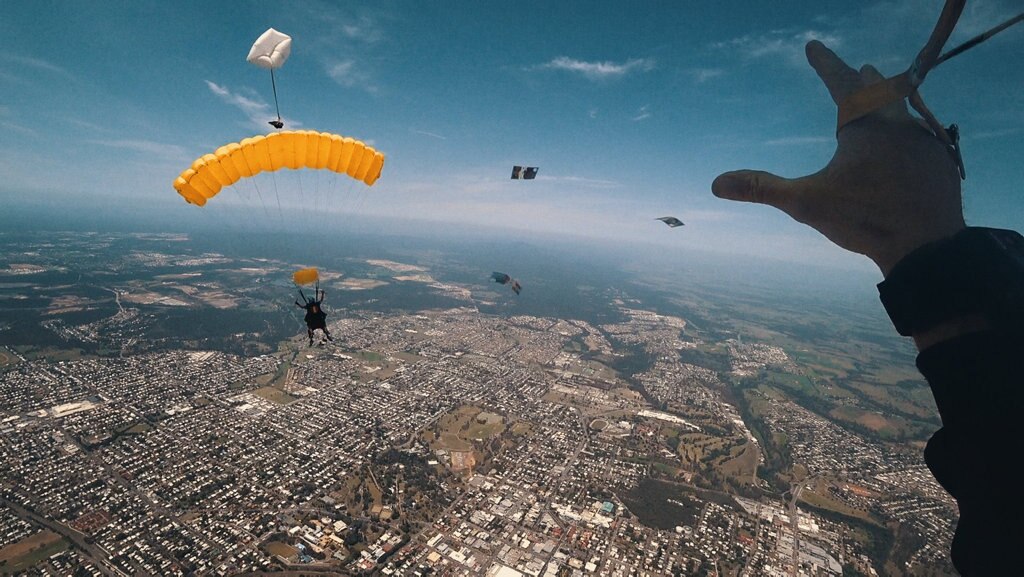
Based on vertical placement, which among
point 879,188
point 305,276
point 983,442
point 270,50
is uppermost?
point 270,50

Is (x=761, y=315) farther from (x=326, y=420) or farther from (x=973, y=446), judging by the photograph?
(x=973, y=446)

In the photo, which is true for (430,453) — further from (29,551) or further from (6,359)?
(6,359)

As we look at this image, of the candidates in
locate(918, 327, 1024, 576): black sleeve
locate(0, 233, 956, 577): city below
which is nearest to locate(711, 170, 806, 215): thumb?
locate(918, 327, 1024, 576): black sleeve

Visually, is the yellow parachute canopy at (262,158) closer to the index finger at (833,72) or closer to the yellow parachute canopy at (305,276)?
the yellow parachute canopy at (305,276)

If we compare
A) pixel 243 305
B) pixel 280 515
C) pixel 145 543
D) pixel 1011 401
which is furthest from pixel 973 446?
pixel 243 305

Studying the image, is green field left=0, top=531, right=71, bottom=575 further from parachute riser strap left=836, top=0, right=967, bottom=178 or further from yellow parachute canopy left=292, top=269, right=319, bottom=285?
parachute riser strap left=836, top=0, right=967, bottom=178

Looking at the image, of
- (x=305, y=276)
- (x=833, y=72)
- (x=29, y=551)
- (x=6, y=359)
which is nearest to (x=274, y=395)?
(x=29, y=551)

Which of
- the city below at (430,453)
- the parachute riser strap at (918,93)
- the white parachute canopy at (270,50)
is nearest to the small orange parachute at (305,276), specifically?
the white parachute canopy at (270,50)
